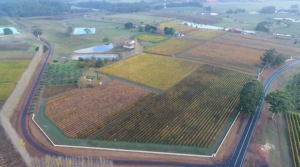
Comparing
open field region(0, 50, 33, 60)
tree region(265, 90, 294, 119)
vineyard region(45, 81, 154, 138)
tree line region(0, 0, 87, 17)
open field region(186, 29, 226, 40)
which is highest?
tree line region(0, 0, 87, 17)

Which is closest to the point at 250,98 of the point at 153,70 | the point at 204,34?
the point at 153,70

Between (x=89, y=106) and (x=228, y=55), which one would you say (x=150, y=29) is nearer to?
(x=228, y=55)

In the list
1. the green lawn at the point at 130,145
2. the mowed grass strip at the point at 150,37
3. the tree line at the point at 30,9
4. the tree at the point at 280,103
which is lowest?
the green lawn at the point at 130,145

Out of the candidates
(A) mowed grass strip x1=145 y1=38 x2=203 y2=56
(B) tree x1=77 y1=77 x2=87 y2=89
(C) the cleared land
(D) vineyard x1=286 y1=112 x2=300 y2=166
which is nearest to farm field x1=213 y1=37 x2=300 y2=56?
(A) mowed grass strip x1=145 y1=38 x2=203 y2=56

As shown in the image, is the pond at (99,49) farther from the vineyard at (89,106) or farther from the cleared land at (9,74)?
the vineyard at (89,106)

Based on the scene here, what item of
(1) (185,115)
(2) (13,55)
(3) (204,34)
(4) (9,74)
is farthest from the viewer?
(3) (204,34)

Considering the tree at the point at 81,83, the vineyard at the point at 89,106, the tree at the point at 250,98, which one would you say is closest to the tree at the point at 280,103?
the tree at the point at 250,98

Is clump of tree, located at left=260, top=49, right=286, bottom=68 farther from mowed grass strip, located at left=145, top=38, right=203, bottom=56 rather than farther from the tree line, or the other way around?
the tree line
